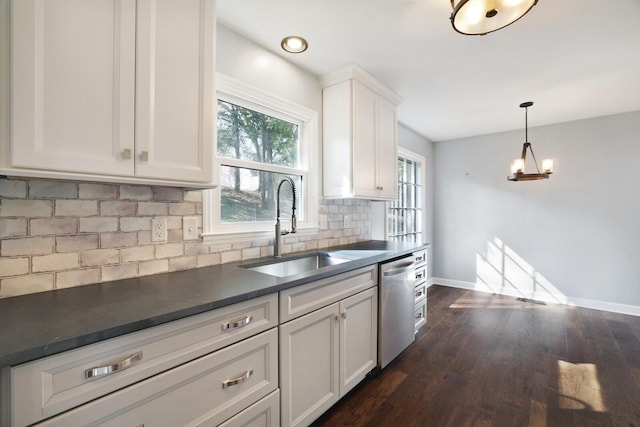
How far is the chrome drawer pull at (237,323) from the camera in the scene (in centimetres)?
117

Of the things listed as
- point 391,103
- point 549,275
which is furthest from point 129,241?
point 549,275

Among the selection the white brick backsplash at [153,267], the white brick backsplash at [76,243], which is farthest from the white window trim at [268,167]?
the white brick backsplash at [76,243]

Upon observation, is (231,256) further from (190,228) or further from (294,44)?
(294,44)

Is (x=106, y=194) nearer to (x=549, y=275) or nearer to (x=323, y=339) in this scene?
(x=323, y=339)

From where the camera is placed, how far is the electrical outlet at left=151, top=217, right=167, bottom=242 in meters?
1.56

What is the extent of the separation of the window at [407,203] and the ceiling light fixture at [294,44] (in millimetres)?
2255

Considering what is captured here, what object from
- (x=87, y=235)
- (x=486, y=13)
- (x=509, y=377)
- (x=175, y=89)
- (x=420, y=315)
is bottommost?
(x=509, y=377)

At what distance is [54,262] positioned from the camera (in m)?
1.25

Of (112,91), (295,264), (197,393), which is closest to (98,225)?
(112,91)

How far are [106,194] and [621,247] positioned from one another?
17.6 feet

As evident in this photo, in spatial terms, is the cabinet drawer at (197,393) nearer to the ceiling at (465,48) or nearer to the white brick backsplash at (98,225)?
the white brick backsplash at (98,225)

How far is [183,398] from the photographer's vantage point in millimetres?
1054

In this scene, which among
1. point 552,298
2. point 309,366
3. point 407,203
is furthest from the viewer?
point 407,203

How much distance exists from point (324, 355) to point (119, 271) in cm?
119
